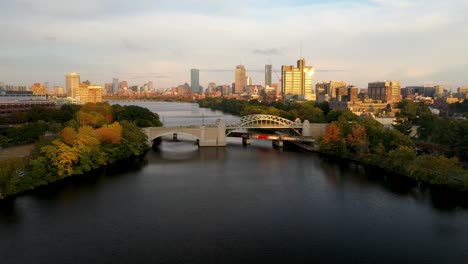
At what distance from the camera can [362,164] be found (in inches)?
1180

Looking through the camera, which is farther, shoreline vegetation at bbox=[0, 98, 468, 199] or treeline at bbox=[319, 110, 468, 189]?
treeline at bbox=[319, 110, 468, 189]

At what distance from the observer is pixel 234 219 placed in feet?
59.7

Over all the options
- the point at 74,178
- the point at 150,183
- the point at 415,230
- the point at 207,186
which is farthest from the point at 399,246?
the point at 74,178

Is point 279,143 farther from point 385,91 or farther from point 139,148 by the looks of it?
point 385,91

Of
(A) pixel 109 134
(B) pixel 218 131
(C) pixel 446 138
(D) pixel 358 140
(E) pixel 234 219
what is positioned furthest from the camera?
(B) pixel 218 131

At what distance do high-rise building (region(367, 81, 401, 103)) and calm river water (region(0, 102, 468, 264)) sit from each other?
201ft

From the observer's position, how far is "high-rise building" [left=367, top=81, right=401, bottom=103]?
84062 millimetres

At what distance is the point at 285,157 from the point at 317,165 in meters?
4.27

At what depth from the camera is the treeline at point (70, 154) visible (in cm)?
2127

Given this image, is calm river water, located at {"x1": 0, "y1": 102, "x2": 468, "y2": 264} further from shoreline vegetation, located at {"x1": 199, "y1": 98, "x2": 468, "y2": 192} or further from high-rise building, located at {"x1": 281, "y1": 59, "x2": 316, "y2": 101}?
high-rise building, located at {"x1": 281, "y1": 59, "x2": 316, "y2": 101}

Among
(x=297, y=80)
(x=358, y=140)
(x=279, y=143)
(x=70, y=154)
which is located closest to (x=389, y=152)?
(x=358, y=140)

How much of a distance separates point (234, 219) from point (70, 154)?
12330 millimetres

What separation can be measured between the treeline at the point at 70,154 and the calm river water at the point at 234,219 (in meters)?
0.92

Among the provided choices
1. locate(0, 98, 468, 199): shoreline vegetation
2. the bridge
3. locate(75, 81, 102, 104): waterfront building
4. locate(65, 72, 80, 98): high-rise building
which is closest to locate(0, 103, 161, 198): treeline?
locate(0, 98, 468, 199): shoreline vegetation
